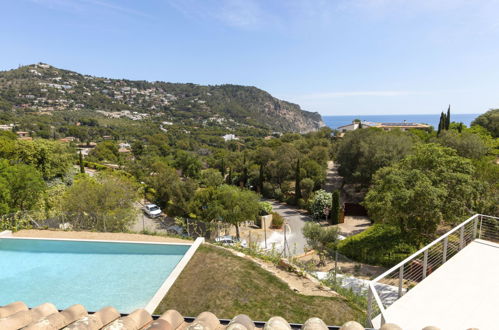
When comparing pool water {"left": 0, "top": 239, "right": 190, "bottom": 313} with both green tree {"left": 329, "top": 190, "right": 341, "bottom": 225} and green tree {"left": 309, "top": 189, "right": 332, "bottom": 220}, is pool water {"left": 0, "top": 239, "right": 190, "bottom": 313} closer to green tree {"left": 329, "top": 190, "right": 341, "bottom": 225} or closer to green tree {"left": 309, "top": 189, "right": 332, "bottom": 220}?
green tree {"left": 329, "top": 190, "right": 341, "bottom": 225}

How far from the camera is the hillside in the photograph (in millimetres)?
103625

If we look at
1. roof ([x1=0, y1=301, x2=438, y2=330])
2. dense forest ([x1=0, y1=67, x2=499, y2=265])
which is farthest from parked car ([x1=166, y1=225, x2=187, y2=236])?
roof ([x1=0, y1=301, x2=438, y2=330])

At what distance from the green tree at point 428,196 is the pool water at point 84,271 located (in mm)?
9951

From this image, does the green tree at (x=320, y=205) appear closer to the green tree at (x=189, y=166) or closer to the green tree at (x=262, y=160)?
the green tree at (x=262, y=160)

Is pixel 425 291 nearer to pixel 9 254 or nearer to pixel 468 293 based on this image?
pixel 468 293

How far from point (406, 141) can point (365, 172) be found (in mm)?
5281

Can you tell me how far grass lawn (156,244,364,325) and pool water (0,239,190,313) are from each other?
4.24 ft

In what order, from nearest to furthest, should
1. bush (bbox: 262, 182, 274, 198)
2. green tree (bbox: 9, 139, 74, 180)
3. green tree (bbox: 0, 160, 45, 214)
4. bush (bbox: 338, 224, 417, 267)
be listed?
1. bush (bbox: 338, 224, 417, 267)
2. green tree (bbox: 0, 160, 45, 214)
3. green tree (bbox: 9, 139, 74, 180)
4. bush (bbox: 262, 182, 274, 198)

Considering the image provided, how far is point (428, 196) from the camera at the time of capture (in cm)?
1265

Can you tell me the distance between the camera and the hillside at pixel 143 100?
10362 centimetres

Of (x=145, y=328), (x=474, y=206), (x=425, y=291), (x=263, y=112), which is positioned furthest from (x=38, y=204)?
(x=263, y=112)

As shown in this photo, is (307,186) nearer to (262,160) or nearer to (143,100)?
(262,160)

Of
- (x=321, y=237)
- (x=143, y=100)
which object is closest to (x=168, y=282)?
(x=321, y=237)

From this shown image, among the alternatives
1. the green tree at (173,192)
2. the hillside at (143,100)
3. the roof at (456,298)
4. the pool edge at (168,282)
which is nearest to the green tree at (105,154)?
the green tree at (173,192)
